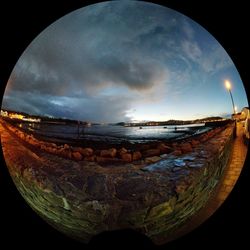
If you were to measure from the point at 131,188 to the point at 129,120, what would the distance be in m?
0.81

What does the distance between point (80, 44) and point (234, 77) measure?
2.09m

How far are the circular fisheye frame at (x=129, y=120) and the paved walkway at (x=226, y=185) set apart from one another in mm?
32

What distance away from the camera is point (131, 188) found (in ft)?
9.98

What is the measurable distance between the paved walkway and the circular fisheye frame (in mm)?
32

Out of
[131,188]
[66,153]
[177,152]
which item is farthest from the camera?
[66,153]

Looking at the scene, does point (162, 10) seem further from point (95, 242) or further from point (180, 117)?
point (95, 242)

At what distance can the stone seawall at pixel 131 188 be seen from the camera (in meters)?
3.06

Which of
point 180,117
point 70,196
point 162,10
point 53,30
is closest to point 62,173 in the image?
point 70,196

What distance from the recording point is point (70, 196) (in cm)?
318

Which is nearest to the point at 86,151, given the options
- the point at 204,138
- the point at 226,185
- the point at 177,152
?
the point at 177,152

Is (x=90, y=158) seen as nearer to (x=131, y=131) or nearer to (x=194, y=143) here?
(x=131, y=131)

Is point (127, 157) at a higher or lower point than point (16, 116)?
lower

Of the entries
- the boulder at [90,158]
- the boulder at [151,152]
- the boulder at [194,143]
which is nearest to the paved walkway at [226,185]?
the boulder at [194,143]

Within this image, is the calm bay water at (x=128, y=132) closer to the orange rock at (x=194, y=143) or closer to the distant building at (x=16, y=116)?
the orange rock at (x=194, y=143)
